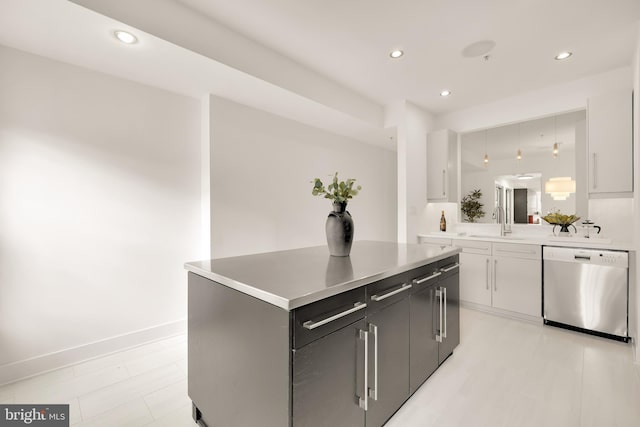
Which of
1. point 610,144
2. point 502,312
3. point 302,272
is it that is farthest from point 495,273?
point 302,272

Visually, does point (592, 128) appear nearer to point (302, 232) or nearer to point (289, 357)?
point (302, 232)

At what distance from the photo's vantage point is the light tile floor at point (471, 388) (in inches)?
64.3

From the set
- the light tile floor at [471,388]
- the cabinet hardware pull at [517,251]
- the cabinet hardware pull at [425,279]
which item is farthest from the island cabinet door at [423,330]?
the cabinet hardware pull at [517,251]

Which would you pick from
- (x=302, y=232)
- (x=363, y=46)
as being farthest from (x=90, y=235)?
(x=363, y=46)

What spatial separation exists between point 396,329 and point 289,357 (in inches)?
30.2

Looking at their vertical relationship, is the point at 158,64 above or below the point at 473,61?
below

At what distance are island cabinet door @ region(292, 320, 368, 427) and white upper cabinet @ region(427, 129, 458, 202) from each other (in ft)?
10.7

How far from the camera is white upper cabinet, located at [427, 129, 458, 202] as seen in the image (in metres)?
4.00

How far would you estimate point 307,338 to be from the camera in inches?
42.3

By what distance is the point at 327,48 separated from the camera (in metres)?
2.66

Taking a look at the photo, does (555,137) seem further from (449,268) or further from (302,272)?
(302,272)

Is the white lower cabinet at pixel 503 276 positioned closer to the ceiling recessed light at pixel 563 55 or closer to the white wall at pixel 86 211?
the ceiling recessed light at pixel 563 55

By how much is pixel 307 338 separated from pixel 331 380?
26 cm

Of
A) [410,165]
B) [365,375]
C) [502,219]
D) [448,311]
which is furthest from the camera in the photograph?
[410,165]
